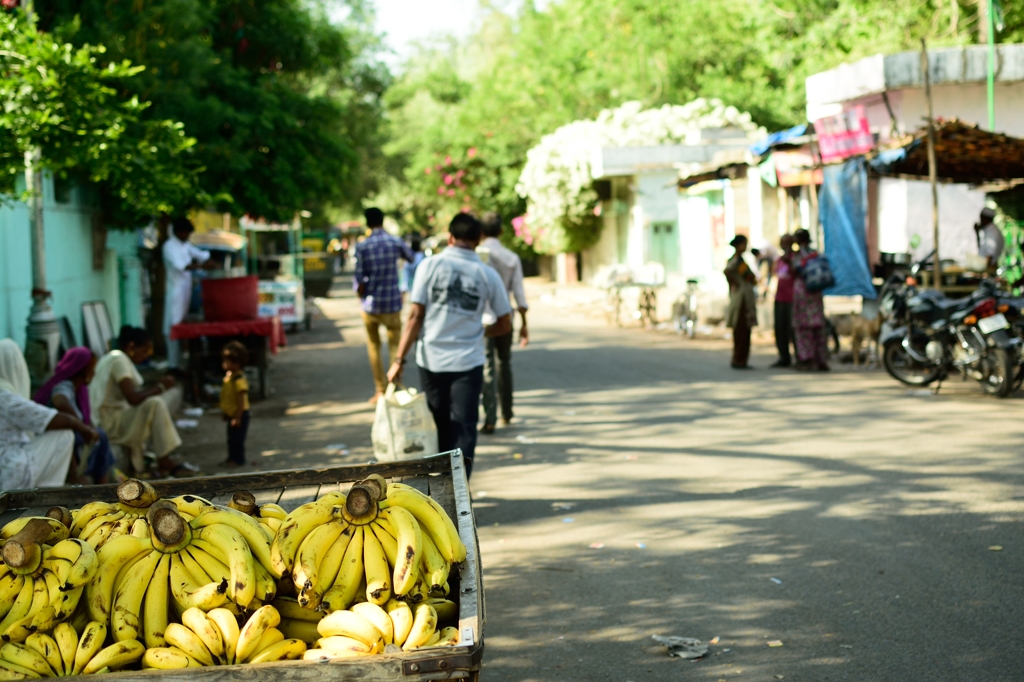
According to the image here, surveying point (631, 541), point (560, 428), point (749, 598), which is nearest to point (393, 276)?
point (560, 428)

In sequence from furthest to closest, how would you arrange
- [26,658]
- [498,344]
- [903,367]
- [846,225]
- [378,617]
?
[846,225]
[903,367]
[498,344]
[378,617]
[26,658]

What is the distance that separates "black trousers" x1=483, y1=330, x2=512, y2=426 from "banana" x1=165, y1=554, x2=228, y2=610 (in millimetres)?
6734

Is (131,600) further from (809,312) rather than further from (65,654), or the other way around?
(809,312)

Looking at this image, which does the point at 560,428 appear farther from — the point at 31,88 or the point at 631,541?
the point at 31,88

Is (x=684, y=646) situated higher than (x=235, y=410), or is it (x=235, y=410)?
(x=235, y=410)

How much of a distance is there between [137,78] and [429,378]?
6170mm

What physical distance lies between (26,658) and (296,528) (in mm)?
771

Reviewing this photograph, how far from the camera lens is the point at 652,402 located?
11.3 m

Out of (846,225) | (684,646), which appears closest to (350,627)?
(684,646)

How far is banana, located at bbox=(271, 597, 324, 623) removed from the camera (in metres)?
2.89

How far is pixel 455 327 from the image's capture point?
6.95 metres

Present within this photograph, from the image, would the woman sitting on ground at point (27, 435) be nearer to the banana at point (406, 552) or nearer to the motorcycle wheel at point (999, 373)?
the banana at point (406, 552)

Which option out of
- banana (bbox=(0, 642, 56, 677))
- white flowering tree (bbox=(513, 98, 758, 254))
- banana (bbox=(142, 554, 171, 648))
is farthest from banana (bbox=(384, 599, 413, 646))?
white flowering tree (bbox=(513, 98, 758, 254))

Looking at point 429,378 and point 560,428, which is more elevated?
point 429,378
